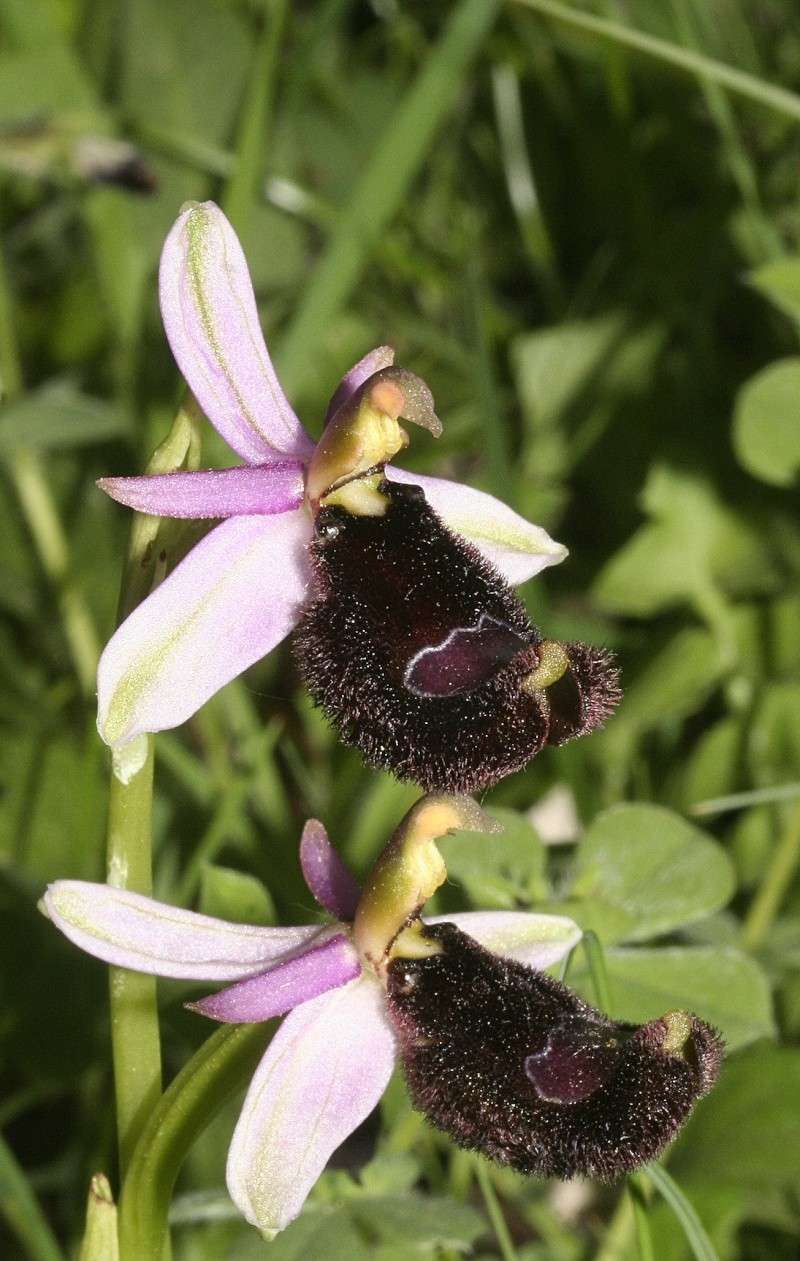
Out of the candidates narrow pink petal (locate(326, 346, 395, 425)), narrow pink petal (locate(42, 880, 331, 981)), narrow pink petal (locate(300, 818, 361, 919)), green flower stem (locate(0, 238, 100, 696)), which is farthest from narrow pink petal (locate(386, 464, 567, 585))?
green flower stem (locate(0, 238, 100, 696))

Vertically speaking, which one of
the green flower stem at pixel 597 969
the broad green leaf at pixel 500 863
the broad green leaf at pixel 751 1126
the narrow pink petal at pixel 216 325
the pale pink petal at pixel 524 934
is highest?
the narrow pink petal at pixel 216 325

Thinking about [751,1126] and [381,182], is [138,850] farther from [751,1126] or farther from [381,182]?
[381,182]

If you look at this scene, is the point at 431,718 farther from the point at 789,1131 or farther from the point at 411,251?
the point at 411,251

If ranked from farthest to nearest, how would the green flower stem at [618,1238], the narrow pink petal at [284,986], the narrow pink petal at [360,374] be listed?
1. the green flower stem at [618,1238]
2. the narrow pink petal at [360,374]
3. the narrow pink petal at [284,986]

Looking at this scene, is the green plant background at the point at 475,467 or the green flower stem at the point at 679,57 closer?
the green plant background at the point at 475,467

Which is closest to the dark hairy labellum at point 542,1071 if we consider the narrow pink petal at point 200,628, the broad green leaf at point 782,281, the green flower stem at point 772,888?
the narrow pink petal at point 200,628

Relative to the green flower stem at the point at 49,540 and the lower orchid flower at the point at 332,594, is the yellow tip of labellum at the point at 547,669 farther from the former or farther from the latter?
the green flower stem at the point at 49,540

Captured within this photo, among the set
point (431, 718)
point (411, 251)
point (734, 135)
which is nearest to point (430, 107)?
point (734, 135)

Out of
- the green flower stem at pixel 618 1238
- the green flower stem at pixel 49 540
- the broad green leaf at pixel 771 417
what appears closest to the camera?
the green flower stem at pixel 618 1238
